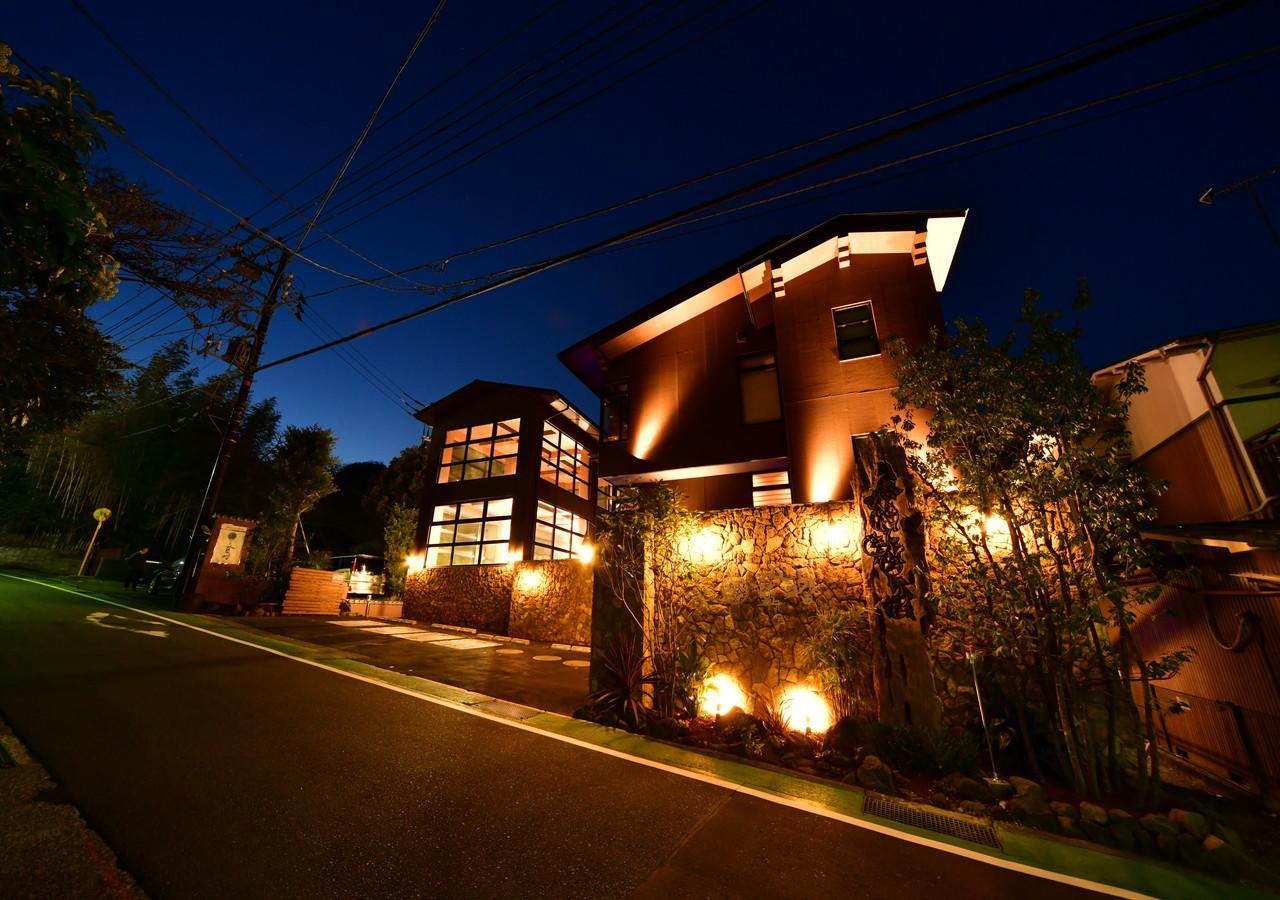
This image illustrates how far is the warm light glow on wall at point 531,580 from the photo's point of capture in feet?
53.6

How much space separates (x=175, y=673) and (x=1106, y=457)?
1209 cm

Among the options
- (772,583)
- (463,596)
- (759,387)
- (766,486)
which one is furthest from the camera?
(463,596)

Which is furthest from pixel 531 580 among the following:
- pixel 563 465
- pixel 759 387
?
pixel 759 387

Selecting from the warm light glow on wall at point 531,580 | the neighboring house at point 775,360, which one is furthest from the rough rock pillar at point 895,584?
the warm light glow on wall at point 531,580

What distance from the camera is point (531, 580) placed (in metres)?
16.6

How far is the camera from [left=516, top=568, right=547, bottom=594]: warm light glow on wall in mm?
16344

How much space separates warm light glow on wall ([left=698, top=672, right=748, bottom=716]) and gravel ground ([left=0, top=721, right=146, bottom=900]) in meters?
5.88

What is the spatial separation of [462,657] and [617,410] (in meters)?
7.77

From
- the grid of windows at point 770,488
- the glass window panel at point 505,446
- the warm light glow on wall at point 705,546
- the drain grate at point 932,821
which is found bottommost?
the drain grate at point 932,821

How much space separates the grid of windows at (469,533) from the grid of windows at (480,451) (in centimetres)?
138

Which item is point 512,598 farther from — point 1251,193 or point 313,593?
point 1251,193

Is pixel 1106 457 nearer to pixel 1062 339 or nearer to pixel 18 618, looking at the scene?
pixel 1062 339

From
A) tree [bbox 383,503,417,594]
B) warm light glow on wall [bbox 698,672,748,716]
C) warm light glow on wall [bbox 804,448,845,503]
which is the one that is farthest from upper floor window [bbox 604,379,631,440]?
tree [bbox 383,503,417,594]

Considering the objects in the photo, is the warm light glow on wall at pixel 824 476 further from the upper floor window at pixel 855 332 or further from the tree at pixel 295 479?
the tree at pixel 295 479
